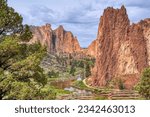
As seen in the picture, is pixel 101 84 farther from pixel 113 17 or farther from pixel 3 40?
→ pixel 3 40

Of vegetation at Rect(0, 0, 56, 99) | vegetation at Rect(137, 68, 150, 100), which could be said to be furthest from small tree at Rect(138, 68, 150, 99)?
vegetation at Rect(0, 0, 56, 99)

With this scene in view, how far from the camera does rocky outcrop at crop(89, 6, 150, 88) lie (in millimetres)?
118562

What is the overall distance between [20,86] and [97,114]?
8339 millimetres

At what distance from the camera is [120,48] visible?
406 feet

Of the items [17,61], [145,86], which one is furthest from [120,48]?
[17,61]

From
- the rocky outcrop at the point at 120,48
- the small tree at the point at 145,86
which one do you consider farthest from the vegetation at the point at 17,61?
the rocky outcrop at the point at 120,48

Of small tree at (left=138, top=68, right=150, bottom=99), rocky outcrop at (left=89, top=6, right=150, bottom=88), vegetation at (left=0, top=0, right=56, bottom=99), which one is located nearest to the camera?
vegetation at (left=0, top=0, right=56, bottom=99)

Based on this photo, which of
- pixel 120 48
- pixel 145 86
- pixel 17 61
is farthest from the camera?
pixel 120 48

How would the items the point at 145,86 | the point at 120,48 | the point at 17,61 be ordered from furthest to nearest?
the point at 120,48 → the point at 145,86 → the point at 17,61

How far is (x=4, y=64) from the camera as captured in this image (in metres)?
16.9

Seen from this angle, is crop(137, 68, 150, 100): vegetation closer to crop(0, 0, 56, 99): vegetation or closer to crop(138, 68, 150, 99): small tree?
crop(138, 68, 150, 99): small tree

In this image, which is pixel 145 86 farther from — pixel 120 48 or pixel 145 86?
pixel 120 48

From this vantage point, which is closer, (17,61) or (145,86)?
(17,61)

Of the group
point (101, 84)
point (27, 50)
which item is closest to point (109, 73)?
point (101, 84)
